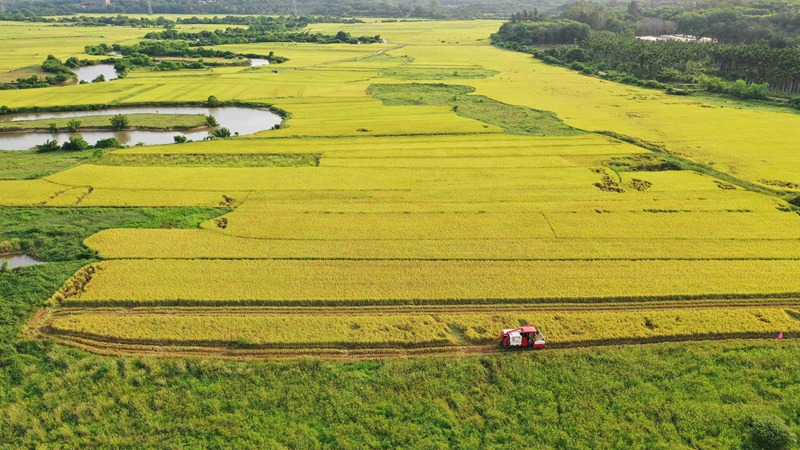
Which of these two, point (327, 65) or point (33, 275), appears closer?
point (33, 275)

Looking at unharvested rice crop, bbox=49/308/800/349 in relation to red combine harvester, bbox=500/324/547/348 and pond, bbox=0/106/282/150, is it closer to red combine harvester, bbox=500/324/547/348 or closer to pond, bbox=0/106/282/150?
red combine harvester, bbox=500/324/547/348

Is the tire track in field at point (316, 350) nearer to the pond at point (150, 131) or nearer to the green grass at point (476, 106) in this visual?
the green grass at point (476, 106)

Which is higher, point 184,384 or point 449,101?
point 449,101

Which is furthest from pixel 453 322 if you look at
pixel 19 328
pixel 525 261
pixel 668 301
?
pixel 19 328

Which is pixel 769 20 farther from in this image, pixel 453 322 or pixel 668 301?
pixel 453 322

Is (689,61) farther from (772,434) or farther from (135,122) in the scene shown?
(772,434)

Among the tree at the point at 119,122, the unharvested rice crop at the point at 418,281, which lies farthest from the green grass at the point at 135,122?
the unharvested rice crop at the point at 418,281
